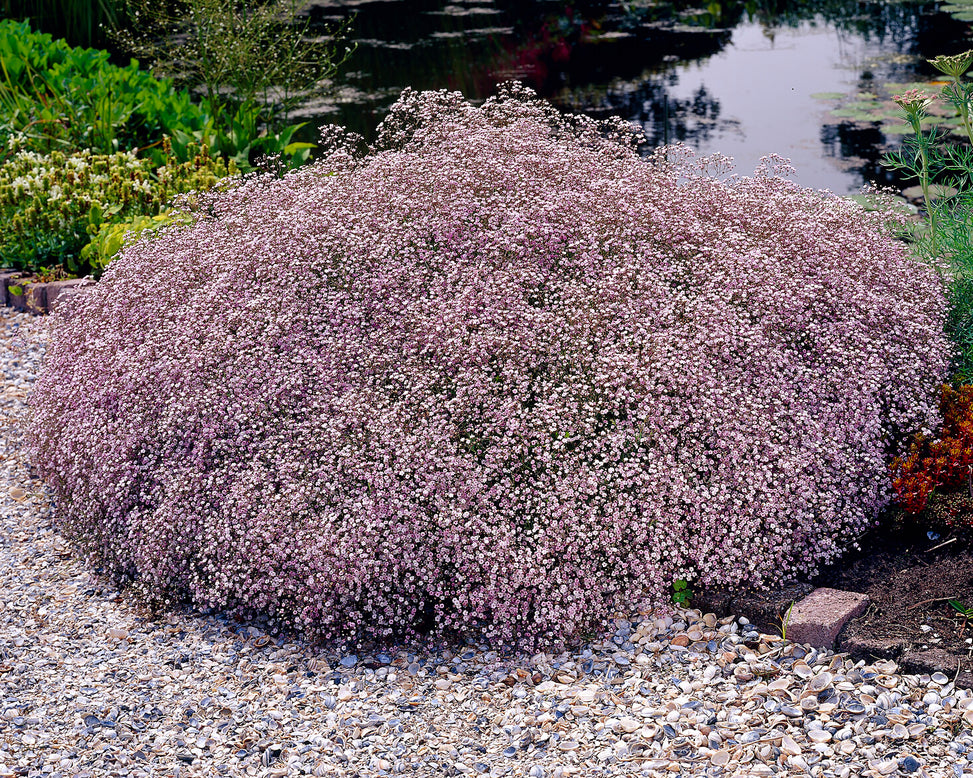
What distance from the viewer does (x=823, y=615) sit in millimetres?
3859

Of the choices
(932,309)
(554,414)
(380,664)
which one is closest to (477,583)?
(380,664)

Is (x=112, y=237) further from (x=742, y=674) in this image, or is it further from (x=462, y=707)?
(x=742, y=674)

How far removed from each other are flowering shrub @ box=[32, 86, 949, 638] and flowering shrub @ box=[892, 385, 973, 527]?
134 millimetres

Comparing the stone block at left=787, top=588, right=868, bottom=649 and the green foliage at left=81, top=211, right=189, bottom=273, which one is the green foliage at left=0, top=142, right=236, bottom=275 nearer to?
the green foliage at left=81, top=211, right=189, bottom=273

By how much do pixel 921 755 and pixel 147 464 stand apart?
3.48 meters

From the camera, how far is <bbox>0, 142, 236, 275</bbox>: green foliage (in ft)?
25.9

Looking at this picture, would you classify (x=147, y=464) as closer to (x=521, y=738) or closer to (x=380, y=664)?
(x=380, y=664)

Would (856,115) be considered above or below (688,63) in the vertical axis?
below

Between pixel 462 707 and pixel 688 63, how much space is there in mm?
12423

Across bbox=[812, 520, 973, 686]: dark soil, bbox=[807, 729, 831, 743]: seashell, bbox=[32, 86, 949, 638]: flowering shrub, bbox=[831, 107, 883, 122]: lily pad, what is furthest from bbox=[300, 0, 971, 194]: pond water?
bbox=[807, 729, 831, 743]: seashell

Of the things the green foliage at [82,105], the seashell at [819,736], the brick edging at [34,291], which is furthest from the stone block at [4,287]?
the seashell at [819,736]

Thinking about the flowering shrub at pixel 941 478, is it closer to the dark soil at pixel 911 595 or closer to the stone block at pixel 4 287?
the dark soil at pixel 911 595

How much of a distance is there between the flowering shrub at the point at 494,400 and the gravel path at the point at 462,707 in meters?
0.20

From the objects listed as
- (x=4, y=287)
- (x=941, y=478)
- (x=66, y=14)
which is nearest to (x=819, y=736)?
(x=941, y=478)
